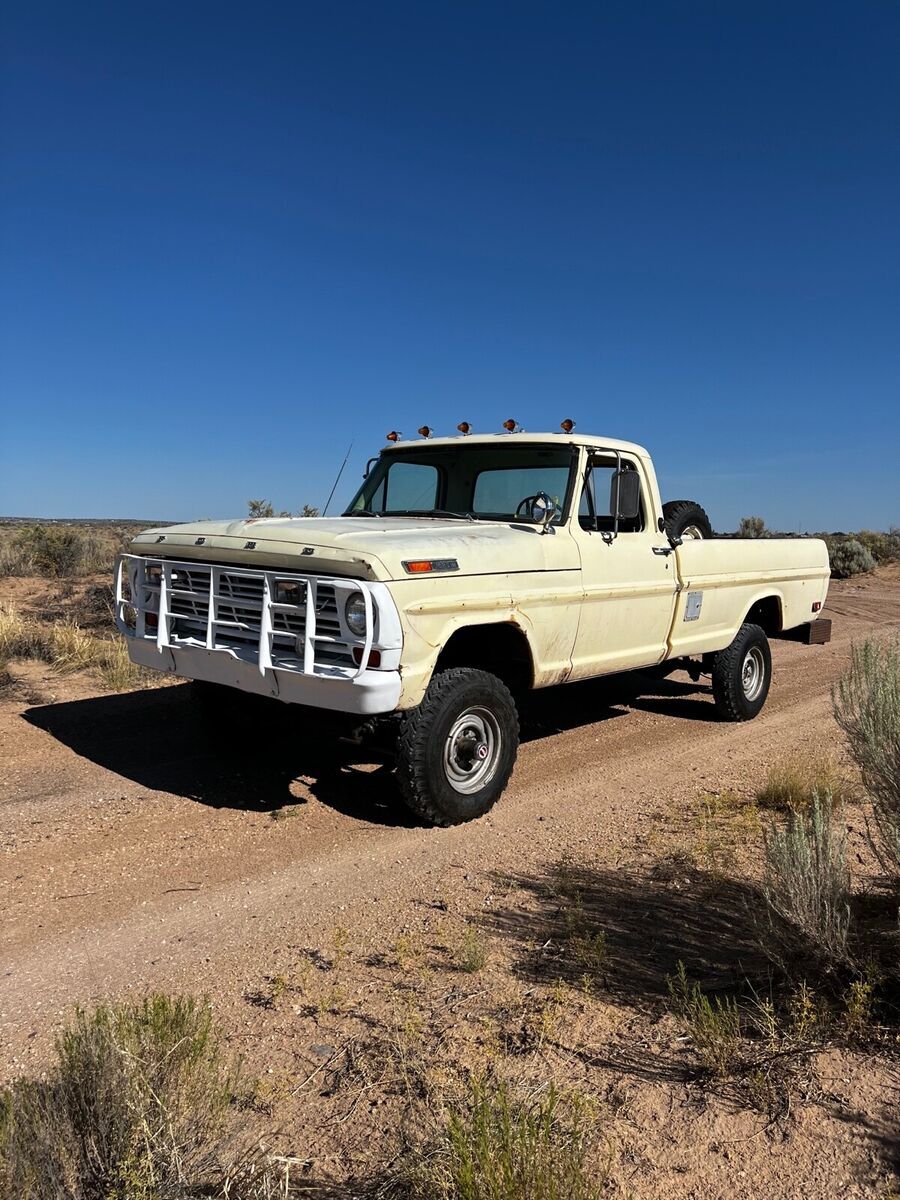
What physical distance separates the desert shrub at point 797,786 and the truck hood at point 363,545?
6.12 feet

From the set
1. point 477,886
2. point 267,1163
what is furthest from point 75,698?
point 267,1163

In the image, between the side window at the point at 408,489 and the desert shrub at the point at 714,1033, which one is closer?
the desert shrub at the point at 714,1033

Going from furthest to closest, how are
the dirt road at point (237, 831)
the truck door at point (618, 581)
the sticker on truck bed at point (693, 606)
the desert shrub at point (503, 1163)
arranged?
the sticker on truck bed at point (693, 606) < the truck door at point (618, 581) < the dirt road at point (237, 831) < the desert shrub at point (503, 1163)

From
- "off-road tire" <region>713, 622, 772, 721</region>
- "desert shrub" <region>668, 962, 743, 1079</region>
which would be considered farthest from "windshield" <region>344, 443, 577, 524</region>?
"desert shrub" <region>668, 962, 743, 1079</region>

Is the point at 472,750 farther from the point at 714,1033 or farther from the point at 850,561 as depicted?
the point at 850,561

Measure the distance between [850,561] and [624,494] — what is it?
2095 centimetres

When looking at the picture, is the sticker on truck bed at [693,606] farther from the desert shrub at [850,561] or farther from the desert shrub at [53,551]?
the desert shrub at [850,561]

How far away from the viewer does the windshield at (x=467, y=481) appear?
20.8 ft

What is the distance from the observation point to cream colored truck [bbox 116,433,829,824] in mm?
4648

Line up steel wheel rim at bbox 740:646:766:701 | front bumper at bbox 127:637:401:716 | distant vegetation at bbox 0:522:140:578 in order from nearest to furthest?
front bumper at bbox 127:637:401:716
steel wheel rim at bbox 740:646:766:701
distant vegetation at bbox 0:522:140:578

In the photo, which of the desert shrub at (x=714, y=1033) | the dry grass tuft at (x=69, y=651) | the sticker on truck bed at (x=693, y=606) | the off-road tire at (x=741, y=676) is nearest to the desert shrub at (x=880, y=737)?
the desert shrub at (x=714, y=1033)

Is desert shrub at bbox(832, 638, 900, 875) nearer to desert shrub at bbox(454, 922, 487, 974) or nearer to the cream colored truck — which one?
desert shrub at bbox(454, 922, 487, 974)

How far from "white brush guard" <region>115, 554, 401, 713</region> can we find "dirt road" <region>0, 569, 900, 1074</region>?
84cm

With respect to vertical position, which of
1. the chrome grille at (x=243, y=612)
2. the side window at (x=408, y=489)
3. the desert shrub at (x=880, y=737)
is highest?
the side window at (x=408, y=489)
